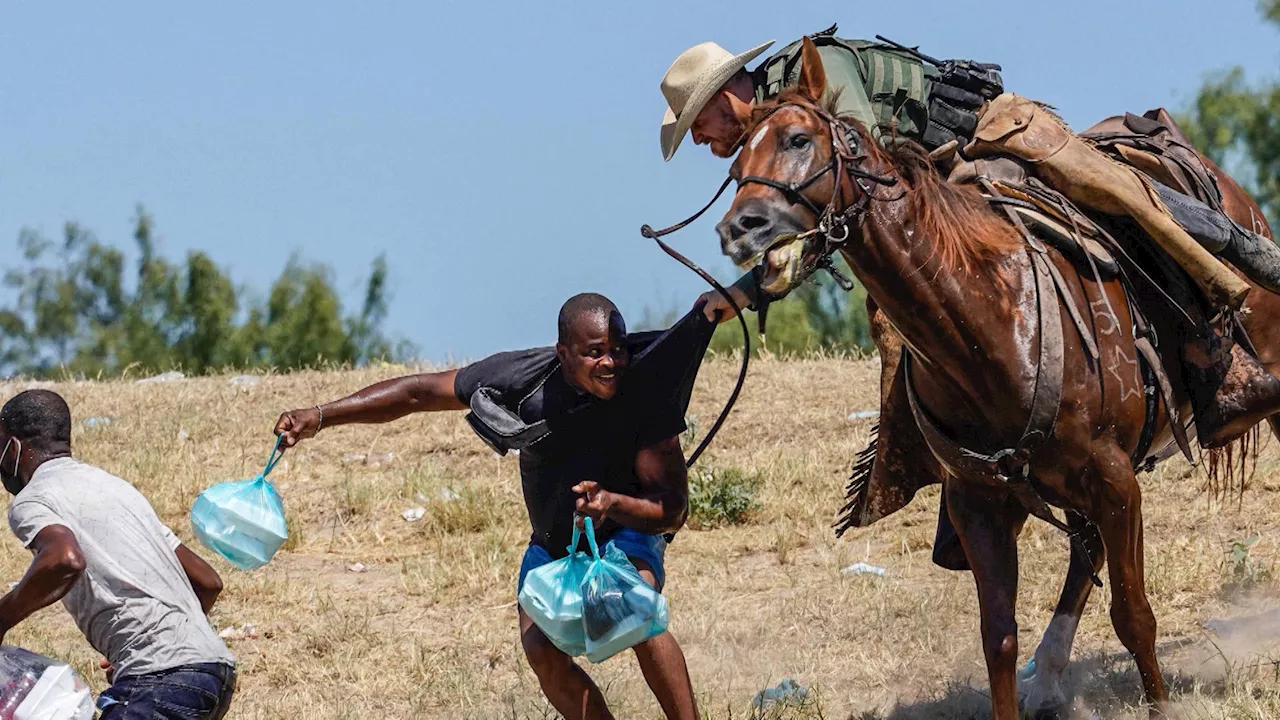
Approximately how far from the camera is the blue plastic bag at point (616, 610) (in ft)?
17.5

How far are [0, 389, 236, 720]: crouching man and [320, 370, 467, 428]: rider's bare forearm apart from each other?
2.43 feet

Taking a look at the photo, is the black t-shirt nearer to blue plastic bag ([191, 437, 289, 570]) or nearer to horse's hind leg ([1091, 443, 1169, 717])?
blue plastic bag ([191, 437, 289, 570])

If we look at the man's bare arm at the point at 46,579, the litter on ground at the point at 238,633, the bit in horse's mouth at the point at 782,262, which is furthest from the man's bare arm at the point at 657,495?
the litter on ground at the point at 238,633

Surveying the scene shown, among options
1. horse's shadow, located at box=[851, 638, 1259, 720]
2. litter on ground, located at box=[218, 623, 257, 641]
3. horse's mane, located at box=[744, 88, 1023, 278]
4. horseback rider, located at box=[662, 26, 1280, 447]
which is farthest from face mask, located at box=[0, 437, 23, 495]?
horse's shadow, located at box=[851, 638, 1259, 720]

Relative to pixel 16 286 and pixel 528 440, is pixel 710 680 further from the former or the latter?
pixel 16 286

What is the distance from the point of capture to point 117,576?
5320mm

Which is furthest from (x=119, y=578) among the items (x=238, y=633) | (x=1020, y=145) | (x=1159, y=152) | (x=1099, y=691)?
(x=1159, y=152)

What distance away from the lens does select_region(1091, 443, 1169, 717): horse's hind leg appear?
5957 mm

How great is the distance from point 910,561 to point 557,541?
3.45 metres

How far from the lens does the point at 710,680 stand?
7.57 m

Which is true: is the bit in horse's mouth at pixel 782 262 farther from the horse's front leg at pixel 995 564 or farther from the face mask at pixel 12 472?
the face mask at pixel 12 472

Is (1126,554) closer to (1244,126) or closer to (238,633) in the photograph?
(238,633)

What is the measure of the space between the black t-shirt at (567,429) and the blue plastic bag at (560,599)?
1.19 feet

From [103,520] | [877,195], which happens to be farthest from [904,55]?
[103,520]
